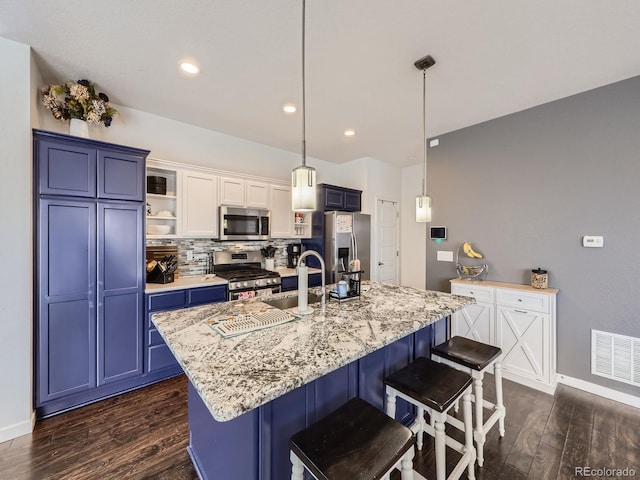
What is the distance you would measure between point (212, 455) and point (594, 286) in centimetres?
351

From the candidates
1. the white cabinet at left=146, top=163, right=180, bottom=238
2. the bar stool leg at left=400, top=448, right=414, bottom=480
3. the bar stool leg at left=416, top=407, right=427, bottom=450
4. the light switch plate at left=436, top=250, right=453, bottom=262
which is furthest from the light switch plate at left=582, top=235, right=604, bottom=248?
the white cabinet at left=146, top=163, right=180, bottom=238

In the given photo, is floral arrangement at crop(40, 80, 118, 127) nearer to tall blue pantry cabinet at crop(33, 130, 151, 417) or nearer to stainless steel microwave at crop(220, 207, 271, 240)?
tall blue pantry cabinet at crop(33, 130, 151, 417)

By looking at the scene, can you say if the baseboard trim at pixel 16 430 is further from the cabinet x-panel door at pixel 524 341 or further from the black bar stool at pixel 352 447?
the cabinet x-panel door at pixel 524 341

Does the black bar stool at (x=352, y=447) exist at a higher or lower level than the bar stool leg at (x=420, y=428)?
higher

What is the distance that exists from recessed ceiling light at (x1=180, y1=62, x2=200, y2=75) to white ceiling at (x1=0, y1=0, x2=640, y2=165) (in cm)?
5

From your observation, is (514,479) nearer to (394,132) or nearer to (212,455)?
(212,455)

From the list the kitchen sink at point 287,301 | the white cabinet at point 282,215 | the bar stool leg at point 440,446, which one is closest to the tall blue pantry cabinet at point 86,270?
the kitchen sink at point 287,301

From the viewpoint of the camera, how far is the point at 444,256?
11.8 ft

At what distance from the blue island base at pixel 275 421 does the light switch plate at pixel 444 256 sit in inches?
80.2

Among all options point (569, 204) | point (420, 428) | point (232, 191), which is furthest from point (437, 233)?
point (232, 191)

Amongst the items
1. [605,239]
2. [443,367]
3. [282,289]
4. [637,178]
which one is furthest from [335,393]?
[637,178]

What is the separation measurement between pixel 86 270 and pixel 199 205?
1.29 metres

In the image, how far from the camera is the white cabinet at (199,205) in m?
3.11

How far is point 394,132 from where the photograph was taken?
3578 millimetres
